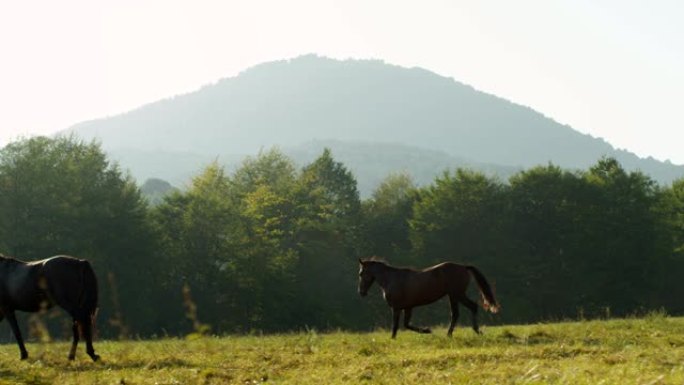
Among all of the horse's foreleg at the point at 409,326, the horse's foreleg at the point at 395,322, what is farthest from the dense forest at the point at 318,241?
the horse's foreleg at the point at 395,322

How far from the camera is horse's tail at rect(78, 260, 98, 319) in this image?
15945mm

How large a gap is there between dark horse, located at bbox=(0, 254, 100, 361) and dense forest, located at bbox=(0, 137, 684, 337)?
36.2m

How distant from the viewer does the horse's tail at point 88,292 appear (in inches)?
628

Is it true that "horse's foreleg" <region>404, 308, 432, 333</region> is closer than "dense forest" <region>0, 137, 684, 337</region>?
Yes

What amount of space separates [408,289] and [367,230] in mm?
53892

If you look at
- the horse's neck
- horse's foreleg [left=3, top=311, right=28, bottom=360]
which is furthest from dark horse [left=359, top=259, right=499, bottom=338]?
horse's foreleg [left=3, top=311, right=28, bottom=360]

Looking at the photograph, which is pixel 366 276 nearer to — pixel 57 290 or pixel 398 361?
pixel 398 361

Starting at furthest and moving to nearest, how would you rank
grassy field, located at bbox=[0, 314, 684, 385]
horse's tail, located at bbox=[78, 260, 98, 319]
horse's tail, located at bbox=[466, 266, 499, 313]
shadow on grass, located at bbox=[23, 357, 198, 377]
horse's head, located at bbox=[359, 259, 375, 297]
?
horse's head, located at bbox=[359, 259, 375, 297], horse's tail, located at bbox=[466, 266, 499, 313], horse's tail, located at bbox=[78, 260, 98, 319], shadow on grass, located at bbox=[23, 357, 198, 377], grassy field, located at bbox=[0, 314, 684, 385]

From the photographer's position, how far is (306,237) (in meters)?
70.9

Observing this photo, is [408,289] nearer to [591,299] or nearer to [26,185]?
[26,185]

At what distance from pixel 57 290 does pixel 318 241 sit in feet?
177

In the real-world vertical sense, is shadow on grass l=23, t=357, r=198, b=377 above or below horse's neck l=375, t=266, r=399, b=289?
below

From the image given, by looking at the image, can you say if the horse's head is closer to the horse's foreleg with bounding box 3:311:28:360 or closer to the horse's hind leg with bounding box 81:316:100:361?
the horse's hind leg with bounding box 81:316:100:361

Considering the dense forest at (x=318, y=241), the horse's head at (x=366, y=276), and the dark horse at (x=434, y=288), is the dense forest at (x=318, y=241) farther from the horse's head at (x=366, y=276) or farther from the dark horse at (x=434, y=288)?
the dark horse at (x=434, y=288)
